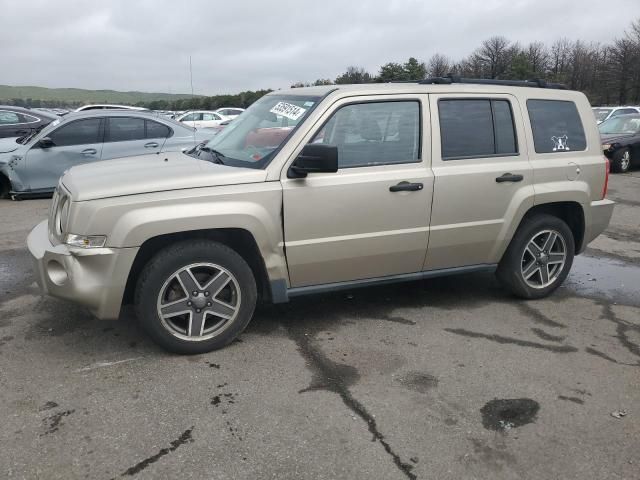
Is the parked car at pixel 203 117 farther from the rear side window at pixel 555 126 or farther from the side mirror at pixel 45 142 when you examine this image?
the rear side window at pixel 555 126

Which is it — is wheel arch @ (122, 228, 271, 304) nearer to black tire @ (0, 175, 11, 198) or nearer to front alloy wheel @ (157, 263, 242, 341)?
front alloy wheel @ (157, 263, 242, 341)

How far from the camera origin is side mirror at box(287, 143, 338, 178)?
3.89 meters

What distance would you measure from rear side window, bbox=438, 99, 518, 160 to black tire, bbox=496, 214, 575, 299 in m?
0.70

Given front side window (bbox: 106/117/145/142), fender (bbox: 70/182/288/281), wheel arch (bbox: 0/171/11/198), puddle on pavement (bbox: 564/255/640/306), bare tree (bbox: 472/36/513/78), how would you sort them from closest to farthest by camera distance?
fender (bbox: 70/182/288/281) → puddle on pavement (bbox: 564/255/640/306) → front side window (bbox: 106/117/145/142) → wheel arch (bbox: 0/171/11/198) → bare tree (bbox: 472/36/513/78)

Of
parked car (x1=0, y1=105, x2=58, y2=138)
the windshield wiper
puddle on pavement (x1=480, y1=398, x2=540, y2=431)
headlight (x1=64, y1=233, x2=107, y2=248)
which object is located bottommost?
puddle on pavement (x1=480, y1=398, x2=540, y2=431)

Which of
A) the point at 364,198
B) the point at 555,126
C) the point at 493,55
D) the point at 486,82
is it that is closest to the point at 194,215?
the point at 364,198

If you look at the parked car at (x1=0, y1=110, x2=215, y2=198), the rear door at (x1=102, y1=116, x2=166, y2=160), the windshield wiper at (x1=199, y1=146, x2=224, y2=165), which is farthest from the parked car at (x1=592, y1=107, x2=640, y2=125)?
the windshield wiper at (x1=199, y1=146, x2=224, y2=165)

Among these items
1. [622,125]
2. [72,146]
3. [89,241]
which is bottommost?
[89,241]

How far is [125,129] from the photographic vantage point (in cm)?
1017

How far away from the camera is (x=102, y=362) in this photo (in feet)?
12.8

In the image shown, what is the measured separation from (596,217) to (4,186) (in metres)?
9.72

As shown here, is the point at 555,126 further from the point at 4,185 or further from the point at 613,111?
the point at 613,111

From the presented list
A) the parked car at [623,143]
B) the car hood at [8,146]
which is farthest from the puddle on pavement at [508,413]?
the parked car at [623,143]

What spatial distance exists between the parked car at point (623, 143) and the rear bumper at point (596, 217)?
32.9 feet
